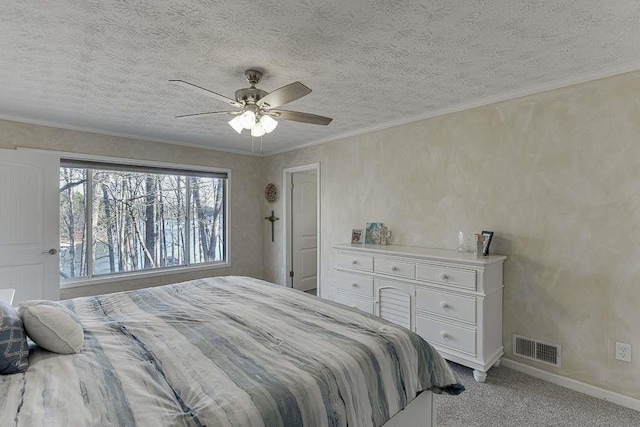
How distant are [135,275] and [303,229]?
246cm

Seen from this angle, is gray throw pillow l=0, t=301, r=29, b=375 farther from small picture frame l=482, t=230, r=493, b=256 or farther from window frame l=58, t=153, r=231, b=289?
small picture frame l=482, t=230, r=493, b=256

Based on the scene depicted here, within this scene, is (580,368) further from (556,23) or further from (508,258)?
(556,23)

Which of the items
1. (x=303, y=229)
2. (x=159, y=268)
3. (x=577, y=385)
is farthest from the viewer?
(x=303, y=229)

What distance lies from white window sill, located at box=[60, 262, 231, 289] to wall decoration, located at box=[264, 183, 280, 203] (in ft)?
3.94

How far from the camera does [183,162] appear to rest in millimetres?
4523

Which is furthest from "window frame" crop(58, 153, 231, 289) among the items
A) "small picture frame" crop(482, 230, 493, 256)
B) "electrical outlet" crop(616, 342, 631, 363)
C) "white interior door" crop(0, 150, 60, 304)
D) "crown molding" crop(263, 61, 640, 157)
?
"electrical outlet" crop(616, 342, 631, 363)

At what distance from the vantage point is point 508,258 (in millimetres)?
2803

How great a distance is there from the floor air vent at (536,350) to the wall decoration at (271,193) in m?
3.65

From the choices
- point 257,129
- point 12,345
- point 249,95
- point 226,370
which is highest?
point 249,95

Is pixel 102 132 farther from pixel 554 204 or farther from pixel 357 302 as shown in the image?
pixel 554 204

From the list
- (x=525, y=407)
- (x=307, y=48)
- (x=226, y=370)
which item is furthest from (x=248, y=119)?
(x=525, y=407)

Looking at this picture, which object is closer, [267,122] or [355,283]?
[267,122]

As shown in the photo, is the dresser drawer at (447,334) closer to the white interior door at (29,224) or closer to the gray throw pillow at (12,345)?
the gray throw pillow at (12,345)

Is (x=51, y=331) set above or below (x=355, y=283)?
above
